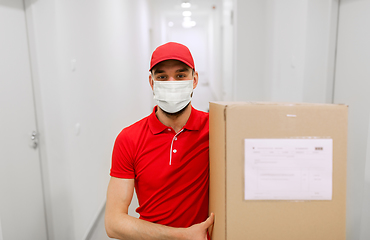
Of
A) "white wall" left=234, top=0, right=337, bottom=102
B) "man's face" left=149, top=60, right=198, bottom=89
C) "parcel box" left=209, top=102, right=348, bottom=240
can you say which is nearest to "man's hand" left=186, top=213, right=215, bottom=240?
"parcel box" left=209, top=102, right=348, bottom=240

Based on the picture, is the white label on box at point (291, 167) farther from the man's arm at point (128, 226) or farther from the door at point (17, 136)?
the door at point (17, 136)

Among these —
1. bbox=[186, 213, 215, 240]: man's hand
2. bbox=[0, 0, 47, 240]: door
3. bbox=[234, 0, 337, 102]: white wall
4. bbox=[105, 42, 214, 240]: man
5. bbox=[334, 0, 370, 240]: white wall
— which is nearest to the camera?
bbox=[186, 213, 215, 240]: man's hand

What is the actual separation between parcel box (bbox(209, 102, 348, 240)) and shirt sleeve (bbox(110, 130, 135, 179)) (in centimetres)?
55

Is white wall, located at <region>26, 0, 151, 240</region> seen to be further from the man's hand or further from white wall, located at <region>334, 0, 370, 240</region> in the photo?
white wall, located at <region>334, 0, 370, 240</region>

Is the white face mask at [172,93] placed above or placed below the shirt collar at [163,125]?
above

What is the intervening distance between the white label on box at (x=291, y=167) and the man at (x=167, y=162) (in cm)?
45

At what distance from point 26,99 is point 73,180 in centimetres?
63

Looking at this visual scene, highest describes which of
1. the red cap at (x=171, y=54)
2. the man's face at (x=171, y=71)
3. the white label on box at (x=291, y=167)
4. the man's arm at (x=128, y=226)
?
the red cap at (x=171, y=54)

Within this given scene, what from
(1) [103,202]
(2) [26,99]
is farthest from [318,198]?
(1) [103,202]

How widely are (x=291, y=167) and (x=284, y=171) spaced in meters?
0.02

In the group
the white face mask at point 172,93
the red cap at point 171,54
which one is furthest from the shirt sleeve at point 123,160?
the red cap at point 171,54

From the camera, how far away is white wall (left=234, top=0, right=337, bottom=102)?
1931 mm

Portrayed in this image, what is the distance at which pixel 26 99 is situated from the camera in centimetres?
160

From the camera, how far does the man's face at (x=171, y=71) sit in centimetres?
108
